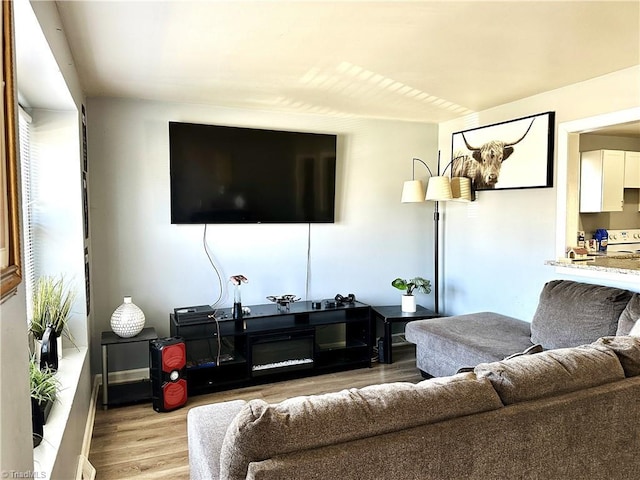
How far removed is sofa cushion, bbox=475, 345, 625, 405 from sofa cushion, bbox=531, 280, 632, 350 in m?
1.30

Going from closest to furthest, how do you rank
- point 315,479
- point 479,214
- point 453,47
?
point 315,479 < point 453,47 < point 479,214

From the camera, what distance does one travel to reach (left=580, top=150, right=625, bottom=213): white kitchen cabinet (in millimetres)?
5059

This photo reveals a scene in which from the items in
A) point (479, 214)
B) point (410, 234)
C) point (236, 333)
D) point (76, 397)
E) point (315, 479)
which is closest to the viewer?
point (315, 479)

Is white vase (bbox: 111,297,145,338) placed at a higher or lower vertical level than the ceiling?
lower

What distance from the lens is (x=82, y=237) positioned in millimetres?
2908

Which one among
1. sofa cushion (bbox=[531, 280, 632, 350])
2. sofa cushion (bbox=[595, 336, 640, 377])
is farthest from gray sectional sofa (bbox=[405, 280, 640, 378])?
sofa cushion (bbox=[595, 336, 640, 377])

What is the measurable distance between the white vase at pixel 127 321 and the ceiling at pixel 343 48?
5.47ft

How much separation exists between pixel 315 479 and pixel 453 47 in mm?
2378

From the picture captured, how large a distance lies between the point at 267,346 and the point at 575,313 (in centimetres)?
236

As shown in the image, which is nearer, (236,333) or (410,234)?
(236,333)

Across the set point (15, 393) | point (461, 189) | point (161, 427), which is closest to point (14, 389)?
point (15, 393)

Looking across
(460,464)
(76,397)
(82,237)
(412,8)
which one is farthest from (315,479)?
(82,237)

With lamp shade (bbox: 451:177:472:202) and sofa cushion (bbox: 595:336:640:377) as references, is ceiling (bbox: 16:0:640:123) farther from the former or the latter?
sofa cushion (bbox: 595:336:640:377)

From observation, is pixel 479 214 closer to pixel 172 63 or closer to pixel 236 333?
pixel 236 333
